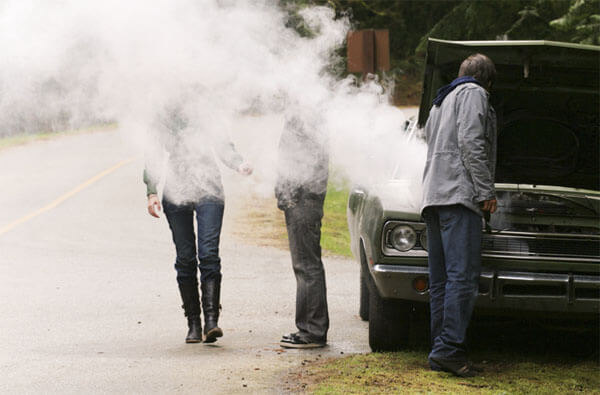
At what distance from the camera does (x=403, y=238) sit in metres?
6.04

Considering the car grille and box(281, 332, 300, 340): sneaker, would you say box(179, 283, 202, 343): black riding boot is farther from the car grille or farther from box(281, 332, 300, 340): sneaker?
the car grille

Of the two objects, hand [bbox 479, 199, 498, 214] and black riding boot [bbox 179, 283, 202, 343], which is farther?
black riding boot [bbox 179, 283, 202, 343]

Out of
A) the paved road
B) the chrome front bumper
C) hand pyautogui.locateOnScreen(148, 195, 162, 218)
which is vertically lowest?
the paved road

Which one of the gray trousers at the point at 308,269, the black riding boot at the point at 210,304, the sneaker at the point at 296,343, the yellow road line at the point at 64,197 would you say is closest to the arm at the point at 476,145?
the gray trousers at the point at 308,269

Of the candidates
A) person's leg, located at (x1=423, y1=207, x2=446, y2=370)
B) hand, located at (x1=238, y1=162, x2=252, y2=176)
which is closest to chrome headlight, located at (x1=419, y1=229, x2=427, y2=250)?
person's leg, located at (x1=423, y1=207, x2=446, y2=370)

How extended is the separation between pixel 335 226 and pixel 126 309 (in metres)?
7.05

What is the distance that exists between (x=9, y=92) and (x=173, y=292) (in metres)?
2.59

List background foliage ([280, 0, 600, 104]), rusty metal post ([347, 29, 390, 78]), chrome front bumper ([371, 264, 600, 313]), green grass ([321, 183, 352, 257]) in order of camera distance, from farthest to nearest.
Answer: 1. background foliage ([280, 0, 600, 104])
2. green grass ([321, 183, 352, 257])
3. rusty metal post ([347, 29, 390, 78])
4. chrome front bumper ([371, 264, 600, 313])

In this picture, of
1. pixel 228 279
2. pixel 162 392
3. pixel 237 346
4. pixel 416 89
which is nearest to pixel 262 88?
pixel 237 346

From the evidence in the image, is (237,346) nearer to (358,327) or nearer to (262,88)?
(358,327)

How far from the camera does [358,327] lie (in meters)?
7.48

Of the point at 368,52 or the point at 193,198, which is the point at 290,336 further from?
the point at 368,52

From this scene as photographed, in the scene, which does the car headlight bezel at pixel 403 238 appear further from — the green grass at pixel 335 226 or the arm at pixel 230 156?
the green grass at pixel 335 226

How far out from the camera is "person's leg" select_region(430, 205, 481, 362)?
5.57 m
